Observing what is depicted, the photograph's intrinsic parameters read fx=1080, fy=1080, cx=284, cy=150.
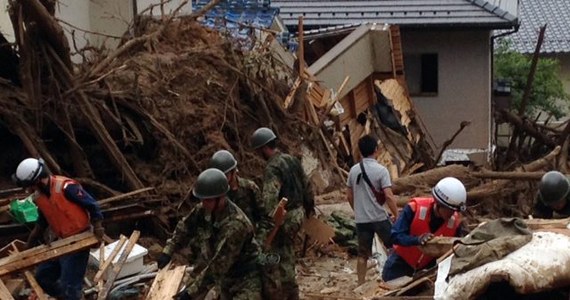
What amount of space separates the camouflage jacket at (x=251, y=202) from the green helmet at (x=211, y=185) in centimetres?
82

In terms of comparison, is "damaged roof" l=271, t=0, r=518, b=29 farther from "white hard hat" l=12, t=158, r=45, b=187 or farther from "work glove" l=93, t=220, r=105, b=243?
"white hard hat" l=12, t=158, r=45, b=187

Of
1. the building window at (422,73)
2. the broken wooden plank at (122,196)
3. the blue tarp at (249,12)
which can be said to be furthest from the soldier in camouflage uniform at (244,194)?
the building window at (422,73)

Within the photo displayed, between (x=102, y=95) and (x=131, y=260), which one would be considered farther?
(x=102, y=95)

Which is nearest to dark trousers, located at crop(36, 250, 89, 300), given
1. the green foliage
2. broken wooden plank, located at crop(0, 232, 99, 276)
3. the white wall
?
broken wooden plank, located at crop(0, 232, 99, 276)

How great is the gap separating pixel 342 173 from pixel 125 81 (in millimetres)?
3996

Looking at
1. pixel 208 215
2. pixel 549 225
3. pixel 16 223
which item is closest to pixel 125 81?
pixel 16 223

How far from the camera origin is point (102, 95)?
12148 millimetres

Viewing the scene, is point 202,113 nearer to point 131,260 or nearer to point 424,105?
point 131,260

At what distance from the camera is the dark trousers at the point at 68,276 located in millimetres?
8953

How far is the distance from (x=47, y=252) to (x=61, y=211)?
35 cm

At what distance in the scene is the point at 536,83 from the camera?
2688cm

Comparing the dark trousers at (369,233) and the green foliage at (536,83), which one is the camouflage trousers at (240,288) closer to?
the dark trousers at (369,233)

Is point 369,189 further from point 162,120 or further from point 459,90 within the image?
point 459,90

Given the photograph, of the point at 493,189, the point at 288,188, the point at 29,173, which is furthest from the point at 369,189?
the point at 493,189
